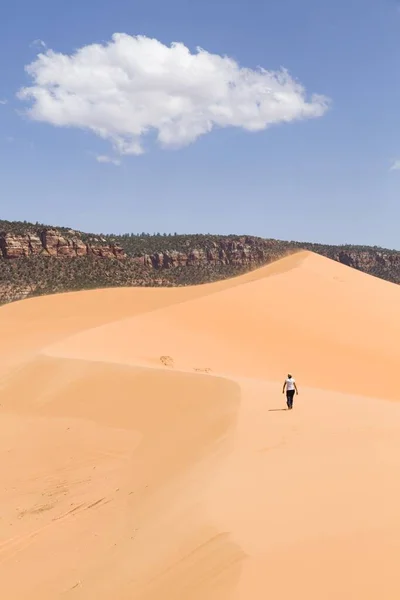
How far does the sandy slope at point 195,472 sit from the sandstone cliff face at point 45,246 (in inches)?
1454

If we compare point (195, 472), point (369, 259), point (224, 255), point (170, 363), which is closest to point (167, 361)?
point (170, 363)

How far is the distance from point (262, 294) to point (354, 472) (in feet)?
73.3

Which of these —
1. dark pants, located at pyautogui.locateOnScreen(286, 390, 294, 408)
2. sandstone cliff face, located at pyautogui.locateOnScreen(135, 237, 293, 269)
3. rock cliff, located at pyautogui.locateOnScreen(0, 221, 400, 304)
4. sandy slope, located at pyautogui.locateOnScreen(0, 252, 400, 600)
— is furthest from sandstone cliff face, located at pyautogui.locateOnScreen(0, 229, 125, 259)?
dark pants, located at pyautogui.locateOnScreen(286, 390, 294, 408)

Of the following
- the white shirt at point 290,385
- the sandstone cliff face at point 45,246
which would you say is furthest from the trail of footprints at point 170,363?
the sandstone cliff face at point 45,246

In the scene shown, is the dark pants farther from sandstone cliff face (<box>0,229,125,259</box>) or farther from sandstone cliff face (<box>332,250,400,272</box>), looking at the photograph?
sandstone cliff face (<box>332,250,400,272</box>)

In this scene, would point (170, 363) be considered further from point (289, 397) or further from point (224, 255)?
point (224, 255)

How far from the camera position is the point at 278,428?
980cm

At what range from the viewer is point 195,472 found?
8.30 meters

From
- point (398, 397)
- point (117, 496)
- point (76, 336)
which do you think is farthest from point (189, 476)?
point (76, 336)

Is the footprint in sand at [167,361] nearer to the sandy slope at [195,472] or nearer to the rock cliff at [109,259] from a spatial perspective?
the sandy slope at [195,472]

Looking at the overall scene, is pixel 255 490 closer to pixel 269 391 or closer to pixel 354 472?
pixel 354 472

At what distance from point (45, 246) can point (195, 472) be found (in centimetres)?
5187

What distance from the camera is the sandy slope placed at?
5.16 m

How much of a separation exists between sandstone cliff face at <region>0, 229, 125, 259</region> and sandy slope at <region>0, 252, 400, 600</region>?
36.9 metres
